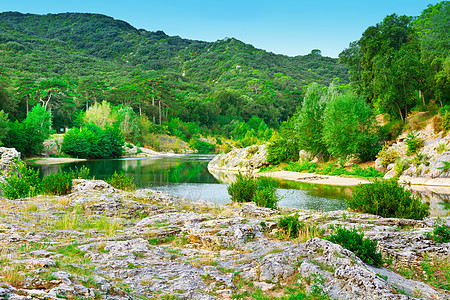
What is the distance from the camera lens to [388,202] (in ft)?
33.0

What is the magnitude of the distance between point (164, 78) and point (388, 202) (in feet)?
418

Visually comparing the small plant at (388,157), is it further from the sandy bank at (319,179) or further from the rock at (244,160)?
the rock at (244,160)

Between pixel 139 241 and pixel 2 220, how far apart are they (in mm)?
4271

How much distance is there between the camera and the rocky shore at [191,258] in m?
3.89

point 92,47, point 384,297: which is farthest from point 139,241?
point 92,47

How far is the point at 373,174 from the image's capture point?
1124 inches

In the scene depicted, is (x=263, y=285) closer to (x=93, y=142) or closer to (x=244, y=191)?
(x=244, y=191)

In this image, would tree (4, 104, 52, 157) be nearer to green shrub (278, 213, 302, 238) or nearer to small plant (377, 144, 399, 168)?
small plant (377, 144, 399, 168)

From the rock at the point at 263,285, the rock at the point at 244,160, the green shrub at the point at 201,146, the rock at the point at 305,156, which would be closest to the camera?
the rock at the point at 263,285

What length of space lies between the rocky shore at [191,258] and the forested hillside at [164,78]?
200 ft

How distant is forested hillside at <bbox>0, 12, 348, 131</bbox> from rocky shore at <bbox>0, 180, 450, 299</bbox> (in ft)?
200

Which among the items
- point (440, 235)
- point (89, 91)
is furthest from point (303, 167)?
point (89, 91)

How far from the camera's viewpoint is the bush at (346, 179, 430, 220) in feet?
31.9

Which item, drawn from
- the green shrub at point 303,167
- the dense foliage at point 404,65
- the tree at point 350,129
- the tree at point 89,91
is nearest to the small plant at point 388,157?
the tree at point 350,129
